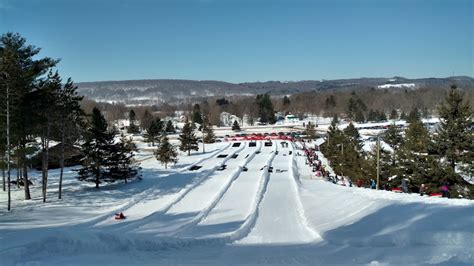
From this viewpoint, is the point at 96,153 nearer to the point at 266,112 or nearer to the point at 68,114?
the point at 68,114

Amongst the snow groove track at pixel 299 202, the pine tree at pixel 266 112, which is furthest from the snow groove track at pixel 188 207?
the pine tree at pixel 266 112

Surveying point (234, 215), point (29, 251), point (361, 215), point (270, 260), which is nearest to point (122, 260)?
point (29, 251)

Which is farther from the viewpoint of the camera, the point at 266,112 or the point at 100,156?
the point at 266,112

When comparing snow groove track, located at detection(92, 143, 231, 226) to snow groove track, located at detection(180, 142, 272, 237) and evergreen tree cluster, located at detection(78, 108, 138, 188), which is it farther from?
evergreen tree cluster, located at detection(78, 108, 138, 188)

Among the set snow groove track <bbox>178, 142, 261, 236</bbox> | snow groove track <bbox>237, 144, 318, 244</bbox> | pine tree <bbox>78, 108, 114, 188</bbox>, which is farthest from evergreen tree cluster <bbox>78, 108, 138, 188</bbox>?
snow groove track <bbox>237, 144, 318, 244</bbox>

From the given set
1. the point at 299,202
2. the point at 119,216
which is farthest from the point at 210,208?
A: the point at 299,202
